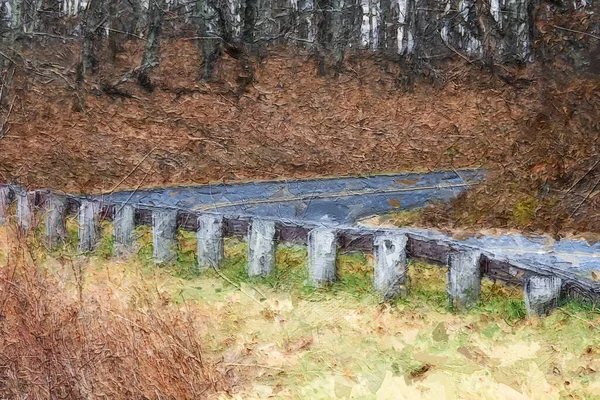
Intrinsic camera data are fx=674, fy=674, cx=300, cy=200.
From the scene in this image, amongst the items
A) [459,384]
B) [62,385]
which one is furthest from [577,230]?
[62,385]

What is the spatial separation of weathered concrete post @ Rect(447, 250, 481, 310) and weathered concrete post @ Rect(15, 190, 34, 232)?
5.96 ft

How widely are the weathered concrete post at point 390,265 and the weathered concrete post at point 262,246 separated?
0.43 meters

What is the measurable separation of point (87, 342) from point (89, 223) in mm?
542

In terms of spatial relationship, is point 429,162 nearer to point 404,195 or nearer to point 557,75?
point 404,195

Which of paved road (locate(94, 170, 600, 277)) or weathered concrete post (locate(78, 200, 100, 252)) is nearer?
paved road (locate(94, 170, 600, 277))

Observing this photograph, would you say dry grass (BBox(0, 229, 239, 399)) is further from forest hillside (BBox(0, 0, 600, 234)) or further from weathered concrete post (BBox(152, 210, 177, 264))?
forest hillside (BBox(0, 0, 600, 234))

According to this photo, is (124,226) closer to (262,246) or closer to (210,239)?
(210,239)

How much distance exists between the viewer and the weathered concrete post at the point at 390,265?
2.62 meters

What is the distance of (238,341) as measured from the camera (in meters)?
2.80

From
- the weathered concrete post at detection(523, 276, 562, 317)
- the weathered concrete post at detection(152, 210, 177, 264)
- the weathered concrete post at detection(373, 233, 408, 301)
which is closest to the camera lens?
the weathered concrete post at detection(523, 276, 562, 317)

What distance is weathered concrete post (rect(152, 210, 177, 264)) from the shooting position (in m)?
2.85

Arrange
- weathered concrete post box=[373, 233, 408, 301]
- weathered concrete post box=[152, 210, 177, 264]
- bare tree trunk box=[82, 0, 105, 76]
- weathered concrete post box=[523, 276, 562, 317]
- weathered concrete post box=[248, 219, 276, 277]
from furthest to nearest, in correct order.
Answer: bare tree trunk box=[82, 0, 105, 76]
weathered concrete post box=[152, 210, 177, 264]
weathered concrete post box=[248, 219, 276, 277]
weathered concrete post box=[373, 233, 408, 301]
weathered concrete post box=[523, 276, 562, 317]

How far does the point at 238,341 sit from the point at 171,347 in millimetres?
316

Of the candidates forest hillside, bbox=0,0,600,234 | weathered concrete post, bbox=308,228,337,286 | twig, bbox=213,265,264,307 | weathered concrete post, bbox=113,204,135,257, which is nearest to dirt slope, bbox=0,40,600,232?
forest hillside, bbox=0,0,600,234
